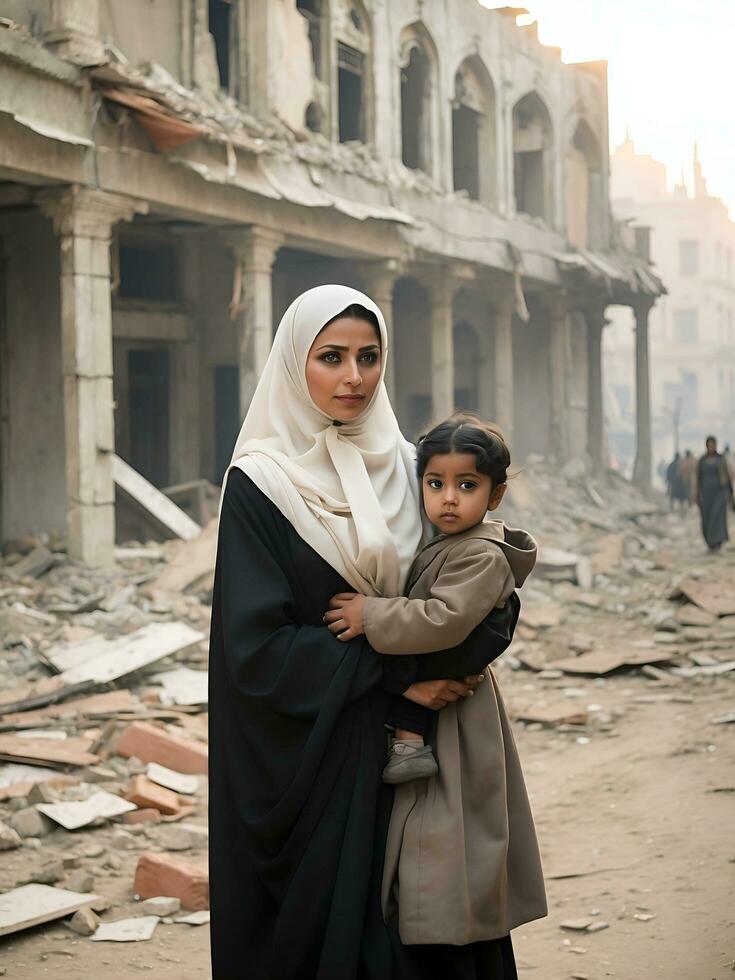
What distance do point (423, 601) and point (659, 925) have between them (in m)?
2.60

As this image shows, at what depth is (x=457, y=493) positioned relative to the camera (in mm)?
2695

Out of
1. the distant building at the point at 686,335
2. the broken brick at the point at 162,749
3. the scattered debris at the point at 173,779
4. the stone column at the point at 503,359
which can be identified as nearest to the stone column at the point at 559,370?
the stone column at the point at 503,359

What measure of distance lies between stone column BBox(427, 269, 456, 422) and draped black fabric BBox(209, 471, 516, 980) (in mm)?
15988

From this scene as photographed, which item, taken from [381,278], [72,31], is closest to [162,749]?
[72,31]

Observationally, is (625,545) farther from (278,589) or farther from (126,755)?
(278,589)

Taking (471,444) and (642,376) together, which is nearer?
(471,444)

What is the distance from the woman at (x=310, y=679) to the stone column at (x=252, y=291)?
35.3 ft

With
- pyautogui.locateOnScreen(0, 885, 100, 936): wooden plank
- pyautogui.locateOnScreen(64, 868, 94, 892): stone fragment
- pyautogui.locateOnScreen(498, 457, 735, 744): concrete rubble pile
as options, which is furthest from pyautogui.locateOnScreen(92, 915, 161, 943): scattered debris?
pyautogui.locateOnScreen(498, 457, 735, 744): concrete rubble pile

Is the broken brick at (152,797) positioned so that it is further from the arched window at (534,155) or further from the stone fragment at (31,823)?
the arched window at (534,155)

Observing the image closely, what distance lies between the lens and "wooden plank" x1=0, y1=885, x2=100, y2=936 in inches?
183

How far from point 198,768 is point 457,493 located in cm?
451

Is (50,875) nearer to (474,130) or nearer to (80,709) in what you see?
(80,709)

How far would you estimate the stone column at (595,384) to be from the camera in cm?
2594

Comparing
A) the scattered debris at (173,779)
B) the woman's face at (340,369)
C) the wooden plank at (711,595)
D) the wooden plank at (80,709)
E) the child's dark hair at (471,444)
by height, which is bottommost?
the scattered debris at (173,779)
